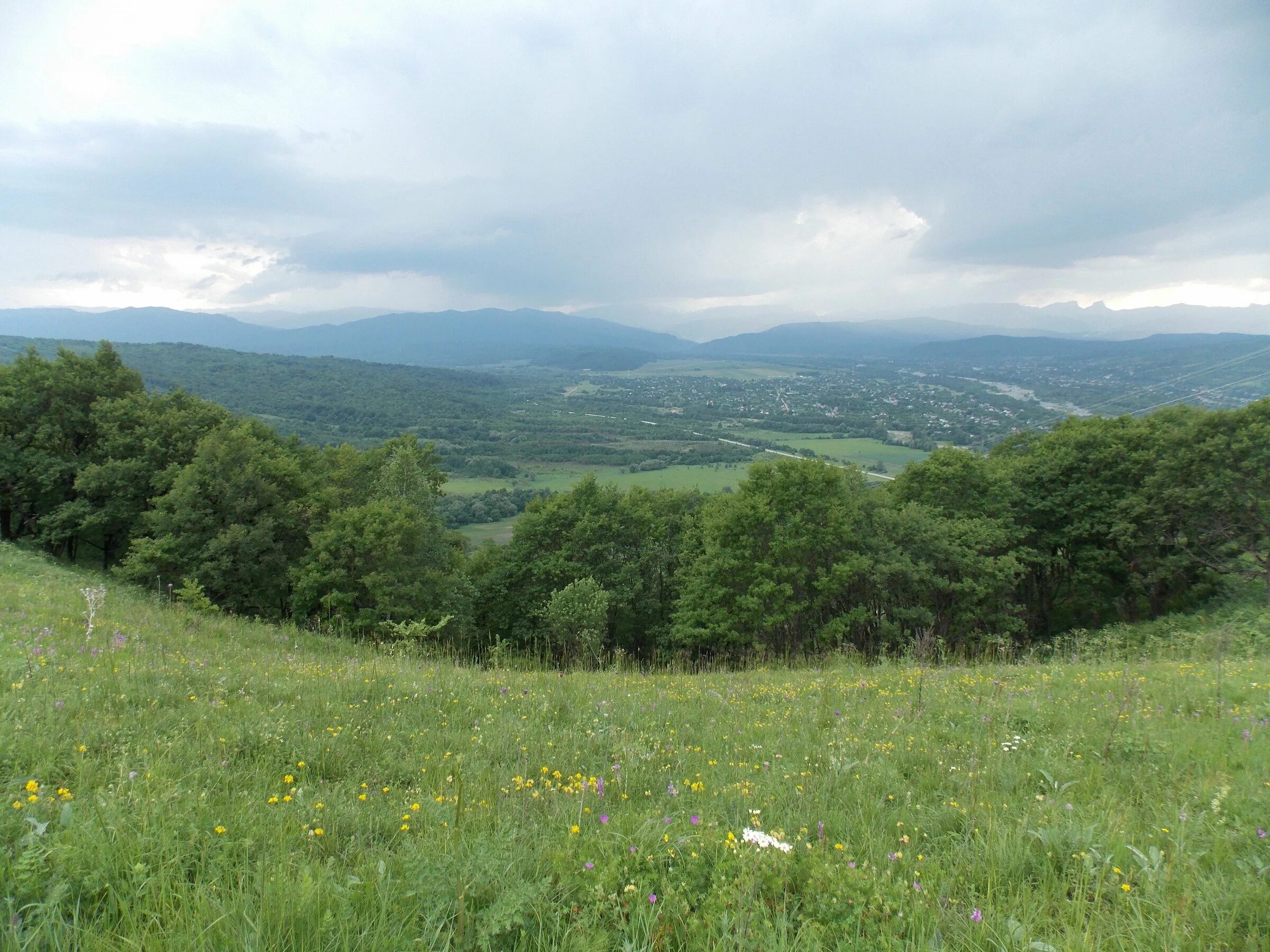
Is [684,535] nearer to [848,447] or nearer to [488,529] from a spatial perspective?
[488,529]

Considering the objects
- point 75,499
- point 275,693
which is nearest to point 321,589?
point 75,499

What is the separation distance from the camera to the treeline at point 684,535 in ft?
74.1

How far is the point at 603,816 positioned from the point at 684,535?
27.2 metres

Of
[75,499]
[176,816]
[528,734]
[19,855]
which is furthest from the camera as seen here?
[75,499]

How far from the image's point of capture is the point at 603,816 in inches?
127

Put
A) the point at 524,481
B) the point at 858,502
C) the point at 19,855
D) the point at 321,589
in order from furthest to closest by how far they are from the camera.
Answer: the point at 524,481, the point at 858,502, the point at 321,589, the point at 19,855

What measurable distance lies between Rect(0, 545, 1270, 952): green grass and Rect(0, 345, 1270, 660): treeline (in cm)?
1638

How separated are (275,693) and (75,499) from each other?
29109 millimetres

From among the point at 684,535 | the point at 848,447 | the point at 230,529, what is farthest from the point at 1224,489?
the point at 848,447

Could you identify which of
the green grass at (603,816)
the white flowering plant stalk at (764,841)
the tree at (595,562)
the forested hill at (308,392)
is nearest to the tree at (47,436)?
the tree at (595,562)

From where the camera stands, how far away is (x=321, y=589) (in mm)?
23422

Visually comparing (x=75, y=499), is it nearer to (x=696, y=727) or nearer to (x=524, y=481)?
(x=696, y=727)

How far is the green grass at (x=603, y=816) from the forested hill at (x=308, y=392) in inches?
4394

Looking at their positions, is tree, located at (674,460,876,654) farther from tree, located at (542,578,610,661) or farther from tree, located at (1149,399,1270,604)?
tree, located at (1149,399,1270,604)
